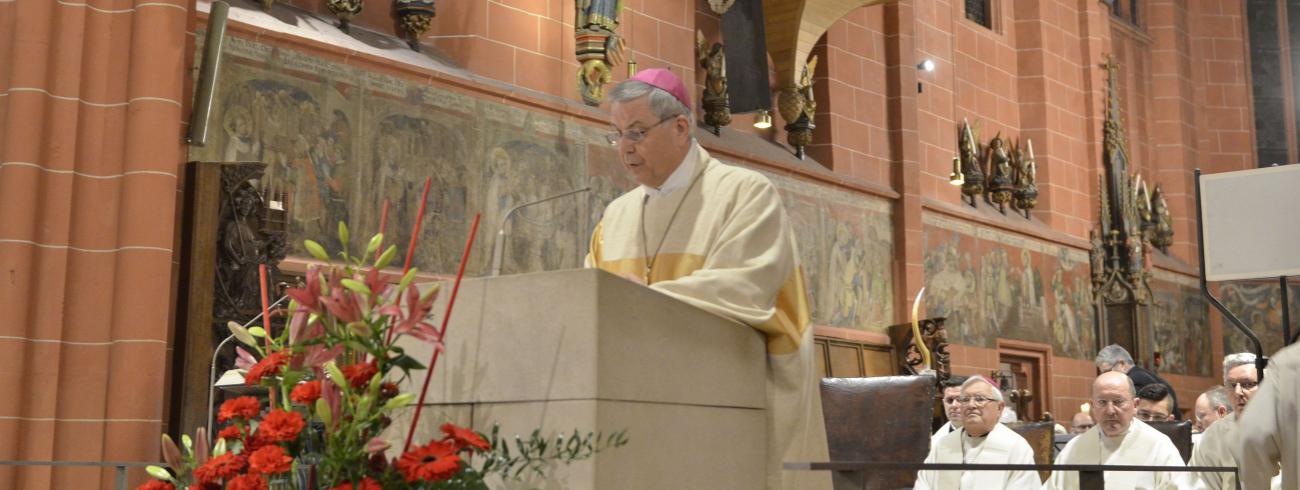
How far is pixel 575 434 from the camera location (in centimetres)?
303

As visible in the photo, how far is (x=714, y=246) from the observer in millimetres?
3840

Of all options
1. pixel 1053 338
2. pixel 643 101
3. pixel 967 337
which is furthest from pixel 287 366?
pixel 1053 338

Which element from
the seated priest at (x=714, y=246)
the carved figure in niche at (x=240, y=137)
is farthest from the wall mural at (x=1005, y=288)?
the seated priest at (x=714, y=246)

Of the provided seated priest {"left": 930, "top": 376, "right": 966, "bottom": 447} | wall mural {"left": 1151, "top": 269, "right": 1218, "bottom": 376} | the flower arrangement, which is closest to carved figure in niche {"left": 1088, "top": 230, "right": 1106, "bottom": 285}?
wall mural {"left": 1151, "top": 269, "right": 1218, "bottom": 376}

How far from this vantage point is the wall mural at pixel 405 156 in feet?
33.0

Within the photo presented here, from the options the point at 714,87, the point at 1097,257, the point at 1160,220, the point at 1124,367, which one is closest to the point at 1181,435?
the point at 1124,367

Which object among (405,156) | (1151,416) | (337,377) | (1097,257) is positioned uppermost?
(1097,257)

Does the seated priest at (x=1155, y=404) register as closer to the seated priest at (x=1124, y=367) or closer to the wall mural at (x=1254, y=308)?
the seated priest at (x=1124, y=367)

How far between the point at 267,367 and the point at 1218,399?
6781 millimetres

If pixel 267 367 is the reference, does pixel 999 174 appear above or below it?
above

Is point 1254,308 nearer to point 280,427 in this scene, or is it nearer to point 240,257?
point 240,257

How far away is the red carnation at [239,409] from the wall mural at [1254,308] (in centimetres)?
2213

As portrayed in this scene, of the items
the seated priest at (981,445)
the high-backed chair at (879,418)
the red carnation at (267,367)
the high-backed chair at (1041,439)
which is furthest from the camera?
the high-backed chair at (1041,439)

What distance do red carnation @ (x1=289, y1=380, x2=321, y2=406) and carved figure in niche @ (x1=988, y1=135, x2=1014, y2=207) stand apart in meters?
16.9
